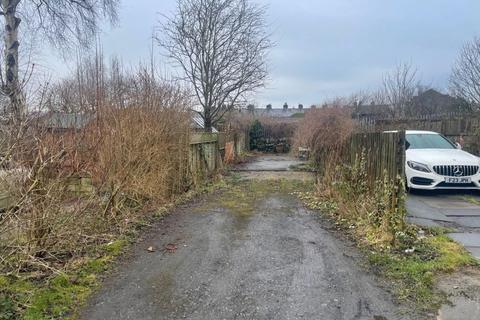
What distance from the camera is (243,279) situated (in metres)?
4.12

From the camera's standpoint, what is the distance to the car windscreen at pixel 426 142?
31.2 feet

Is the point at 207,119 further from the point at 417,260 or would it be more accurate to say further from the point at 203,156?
the point at 417,260

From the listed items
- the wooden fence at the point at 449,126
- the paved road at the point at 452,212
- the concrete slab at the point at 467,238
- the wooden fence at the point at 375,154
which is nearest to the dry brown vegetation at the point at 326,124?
the wooden fence at the point at 449,126

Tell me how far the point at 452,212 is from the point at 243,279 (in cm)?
472

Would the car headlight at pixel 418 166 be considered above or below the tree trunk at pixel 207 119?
below

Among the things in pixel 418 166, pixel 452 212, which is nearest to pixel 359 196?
pixel 452 212

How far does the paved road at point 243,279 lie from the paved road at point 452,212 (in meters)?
1.61

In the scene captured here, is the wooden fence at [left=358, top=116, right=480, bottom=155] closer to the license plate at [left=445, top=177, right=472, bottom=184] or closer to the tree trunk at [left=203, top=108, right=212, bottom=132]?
the license plate at [left=445, top=177, right=472, bottom=184]

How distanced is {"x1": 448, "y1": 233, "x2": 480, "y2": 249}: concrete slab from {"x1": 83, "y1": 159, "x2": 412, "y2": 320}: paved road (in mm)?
1509

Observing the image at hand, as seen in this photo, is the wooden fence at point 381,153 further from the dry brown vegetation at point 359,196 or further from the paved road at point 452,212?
the paved road at point 452,212

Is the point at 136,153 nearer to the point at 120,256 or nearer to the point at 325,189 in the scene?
the point at 120,256

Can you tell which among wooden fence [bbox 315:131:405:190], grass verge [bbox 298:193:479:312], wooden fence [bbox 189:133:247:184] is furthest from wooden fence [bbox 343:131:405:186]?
wooden fence [bbox 189:133:247:184]

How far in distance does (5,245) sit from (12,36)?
40.6 feet

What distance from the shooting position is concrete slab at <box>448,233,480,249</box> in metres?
5.14
